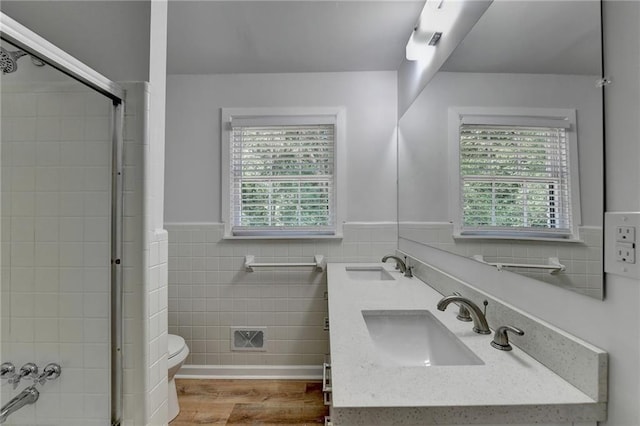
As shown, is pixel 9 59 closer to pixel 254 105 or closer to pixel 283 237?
pixel 254 105

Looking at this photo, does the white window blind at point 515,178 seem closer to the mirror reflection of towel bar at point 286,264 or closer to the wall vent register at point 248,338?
the mirror reflection of towel bar at point 286,264

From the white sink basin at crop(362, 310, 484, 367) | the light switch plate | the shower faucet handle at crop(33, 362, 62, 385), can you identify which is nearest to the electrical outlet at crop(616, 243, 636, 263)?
the light switch plate

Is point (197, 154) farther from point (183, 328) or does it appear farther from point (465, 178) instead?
point (465, 178)

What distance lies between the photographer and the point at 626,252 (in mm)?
603

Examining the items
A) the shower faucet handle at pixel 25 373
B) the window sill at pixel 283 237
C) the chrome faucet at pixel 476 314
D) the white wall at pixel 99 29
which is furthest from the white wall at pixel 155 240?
the chrome faucet at pixel 476 314

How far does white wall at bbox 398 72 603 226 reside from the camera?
696 mm

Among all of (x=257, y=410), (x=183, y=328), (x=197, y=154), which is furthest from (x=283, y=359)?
(x=197, y=154)

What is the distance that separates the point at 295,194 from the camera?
2.36 m

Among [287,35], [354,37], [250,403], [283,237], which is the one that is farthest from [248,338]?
[354,37]

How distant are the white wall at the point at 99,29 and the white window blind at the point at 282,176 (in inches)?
42.9

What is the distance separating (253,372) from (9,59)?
227 centimetres

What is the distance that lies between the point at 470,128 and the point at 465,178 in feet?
0.68

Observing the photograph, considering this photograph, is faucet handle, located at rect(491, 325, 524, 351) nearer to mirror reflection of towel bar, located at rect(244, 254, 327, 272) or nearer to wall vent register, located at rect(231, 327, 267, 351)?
mirror reflection of towel bar, located at rect(244, 254, 327, 272)

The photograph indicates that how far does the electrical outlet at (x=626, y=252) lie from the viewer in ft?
1.93
